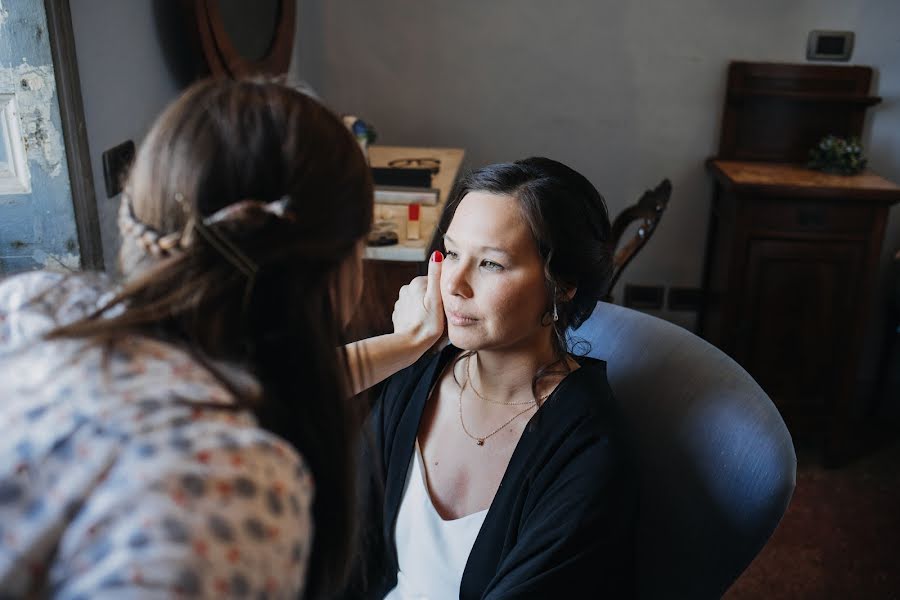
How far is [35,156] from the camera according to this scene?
1.49m

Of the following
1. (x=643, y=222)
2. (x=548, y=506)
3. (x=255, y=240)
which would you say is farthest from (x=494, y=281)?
(x=643, y=222)

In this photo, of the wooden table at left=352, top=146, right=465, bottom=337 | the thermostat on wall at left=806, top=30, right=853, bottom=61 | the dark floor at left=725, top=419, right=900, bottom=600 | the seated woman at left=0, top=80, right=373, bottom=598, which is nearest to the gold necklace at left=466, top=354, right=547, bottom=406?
the wooden table at left=352, top=146, right=465, bottom=337

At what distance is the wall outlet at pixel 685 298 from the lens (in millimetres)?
3258

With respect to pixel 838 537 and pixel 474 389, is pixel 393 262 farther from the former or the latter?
pixel 838 537

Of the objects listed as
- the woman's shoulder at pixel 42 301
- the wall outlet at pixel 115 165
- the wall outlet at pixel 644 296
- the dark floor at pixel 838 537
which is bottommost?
the dark floor at pixel 838 537

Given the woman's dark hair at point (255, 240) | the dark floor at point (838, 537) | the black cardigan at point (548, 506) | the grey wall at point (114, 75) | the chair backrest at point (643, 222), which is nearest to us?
the woman's dark hair at point (255, 240)

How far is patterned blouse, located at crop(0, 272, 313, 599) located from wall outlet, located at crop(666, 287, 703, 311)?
2.82 meters

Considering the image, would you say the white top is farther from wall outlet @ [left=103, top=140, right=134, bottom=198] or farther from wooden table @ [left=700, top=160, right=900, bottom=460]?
wooden table @ [left=700, top=160, right=900, bottom=460]

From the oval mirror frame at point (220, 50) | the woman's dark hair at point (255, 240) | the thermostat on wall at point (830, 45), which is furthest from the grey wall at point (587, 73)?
the woman's dark hair at point (255, 240)

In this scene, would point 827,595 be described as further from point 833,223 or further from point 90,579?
point 90,579

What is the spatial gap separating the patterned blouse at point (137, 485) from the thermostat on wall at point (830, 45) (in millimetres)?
2822

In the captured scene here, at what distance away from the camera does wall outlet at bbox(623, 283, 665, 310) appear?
3.29 meters

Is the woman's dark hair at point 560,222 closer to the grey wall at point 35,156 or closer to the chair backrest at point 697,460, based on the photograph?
the chair backrest at point 697,460

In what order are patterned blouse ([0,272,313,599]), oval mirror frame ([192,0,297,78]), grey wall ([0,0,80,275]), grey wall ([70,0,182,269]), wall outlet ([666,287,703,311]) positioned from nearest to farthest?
1. patterned blouse ([0,272,313,599])
2. grey wall ([0,0,80,275])
3. grey wall ([70,0,182,269])
4. oval mirror frame ([192,0,297,78])
5. wall outlet ([666,287,703,311])
